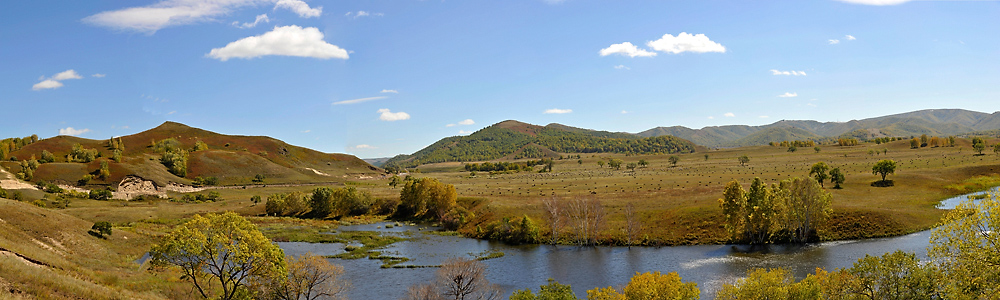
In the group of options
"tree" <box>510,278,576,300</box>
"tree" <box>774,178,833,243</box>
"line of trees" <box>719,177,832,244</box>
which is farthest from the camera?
"tree" <box>774,178,833,243</box>

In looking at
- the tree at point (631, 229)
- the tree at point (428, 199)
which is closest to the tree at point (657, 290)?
the tree at point (631, 229)

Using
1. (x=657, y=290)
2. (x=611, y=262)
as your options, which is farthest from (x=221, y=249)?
(x=611, y=262)

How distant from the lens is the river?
208 ft

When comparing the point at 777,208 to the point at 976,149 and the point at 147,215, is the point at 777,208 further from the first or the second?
the point at 976,149

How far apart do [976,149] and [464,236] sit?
217 meters

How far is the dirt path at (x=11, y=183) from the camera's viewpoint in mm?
136125

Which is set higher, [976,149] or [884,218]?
[976,149]

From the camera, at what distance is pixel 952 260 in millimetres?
31891

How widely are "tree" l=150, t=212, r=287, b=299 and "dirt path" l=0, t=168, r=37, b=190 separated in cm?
14263

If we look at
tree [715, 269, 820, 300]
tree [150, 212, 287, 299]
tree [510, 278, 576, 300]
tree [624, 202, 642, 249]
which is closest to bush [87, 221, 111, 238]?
tree [150, 212, 287, 299]

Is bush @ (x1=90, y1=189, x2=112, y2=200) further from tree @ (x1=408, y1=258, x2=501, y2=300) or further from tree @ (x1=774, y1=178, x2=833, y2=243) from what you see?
tree @ (x1=774, y1=178, x2=833, y2=243)

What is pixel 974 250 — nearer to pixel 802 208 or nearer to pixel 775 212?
pixel 775 212

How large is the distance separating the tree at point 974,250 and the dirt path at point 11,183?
7469 inches

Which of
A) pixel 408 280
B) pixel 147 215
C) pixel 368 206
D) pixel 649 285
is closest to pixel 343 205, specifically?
pixel 368 206
